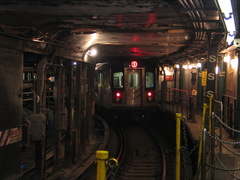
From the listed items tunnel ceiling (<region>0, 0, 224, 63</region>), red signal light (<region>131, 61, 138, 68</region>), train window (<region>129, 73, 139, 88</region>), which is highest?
tunnel ceiling (<region>0, 0, 224, 63</region>)

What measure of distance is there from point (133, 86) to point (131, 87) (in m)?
0.11

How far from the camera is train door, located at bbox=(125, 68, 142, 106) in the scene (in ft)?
51.3

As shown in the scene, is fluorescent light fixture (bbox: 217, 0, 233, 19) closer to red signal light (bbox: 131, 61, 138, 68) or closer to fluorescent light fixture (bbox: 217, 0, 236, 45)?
fluorescent light fixture (bbox: 217, 0, 236, 45)

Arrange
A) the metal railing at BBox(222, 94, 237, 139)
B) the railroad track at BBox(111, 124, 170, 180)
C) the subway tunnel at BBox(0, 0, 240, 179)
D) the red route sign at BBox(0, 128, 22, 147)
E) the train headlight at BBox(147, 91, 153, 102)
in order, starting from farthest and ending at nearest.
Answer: the train headlight at BBox(147, 91, 153, 102) → the metal railing at BBox(222, 94, 237, 139) → the railroad track at BBox(111, 124, 170, 180) → the subway tunnel at BBox(0, 0, 240, 179) → the red route sign at BBox(0, 128, 22, 147)

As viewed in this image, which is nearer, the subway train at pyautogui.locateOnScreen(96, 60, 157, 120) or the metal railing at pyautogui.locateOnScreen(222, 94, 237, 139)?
the metal railing at pyautogui.locateOnScreen(222, 94, 237, 139)

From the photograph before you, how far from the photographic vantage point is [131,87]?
616 inches

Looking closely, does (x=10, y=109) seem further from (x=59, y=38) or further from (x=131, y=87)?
(x=131, y=87)

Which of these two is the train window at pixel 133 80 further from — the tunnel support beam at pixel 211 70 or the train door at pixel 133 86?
the tunnel support beam at pixel 211 70

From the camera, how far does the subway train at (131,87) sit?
15.6 meters

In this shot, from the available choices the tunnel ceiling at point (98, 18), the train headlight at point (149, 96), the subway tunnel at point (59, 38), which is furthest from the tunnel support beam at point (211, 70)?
the train headlight at point (149, 96)

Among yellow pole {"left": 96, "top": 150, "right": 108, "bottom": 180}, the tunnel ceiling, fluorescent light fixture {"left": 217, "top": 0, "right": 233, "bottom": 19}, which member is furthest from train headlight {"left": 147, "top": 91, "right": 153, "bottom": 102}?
yellow pole {"left": 96, "top": 150, "right": 108, "bottom": 180}

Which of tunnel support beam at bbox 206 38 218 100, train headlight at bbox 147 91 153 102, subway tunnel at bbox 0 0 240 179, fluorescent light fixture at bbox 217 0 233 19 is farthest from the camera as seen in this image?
train headlight at bbox 147 91 153 102

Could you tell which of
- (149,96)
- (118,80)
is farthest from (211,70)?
(118,80)

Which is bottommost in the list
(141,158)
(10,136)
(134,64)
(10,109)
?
(141,158)
